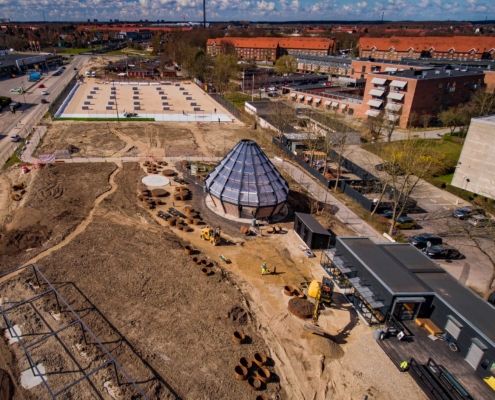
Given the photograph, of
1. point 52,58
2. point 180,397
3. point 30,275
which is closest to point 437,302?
point 180,397

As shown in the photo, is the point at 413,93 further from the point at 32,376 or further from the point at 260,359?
the point at 32,376

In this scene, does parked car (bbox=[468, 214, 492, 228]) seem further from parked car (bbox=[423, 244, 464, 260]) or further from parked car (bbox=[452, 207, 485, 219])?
parked car (bbox=[423, 244, 464, 260])

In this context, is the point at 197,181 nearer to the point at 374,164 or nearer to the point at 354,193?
the point at 354,193

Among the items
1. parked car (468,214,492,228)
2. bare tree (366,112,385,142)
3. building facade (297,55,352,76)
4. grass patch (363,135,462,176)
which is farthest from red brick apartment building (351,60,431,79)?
parked car (468,214,492,228)

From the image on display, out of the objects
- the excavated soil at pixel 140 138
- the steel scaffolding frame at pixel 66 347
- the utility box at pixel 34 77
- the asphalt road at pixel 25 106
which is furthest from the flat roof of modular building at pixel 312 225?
the utility box at pixel 34 77

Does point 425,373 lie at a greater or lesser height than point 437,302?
lesser

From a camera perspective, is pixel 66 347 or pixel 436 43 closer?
pixel 66 347

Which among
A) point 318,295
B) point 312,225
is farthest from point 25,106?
point 318,295
